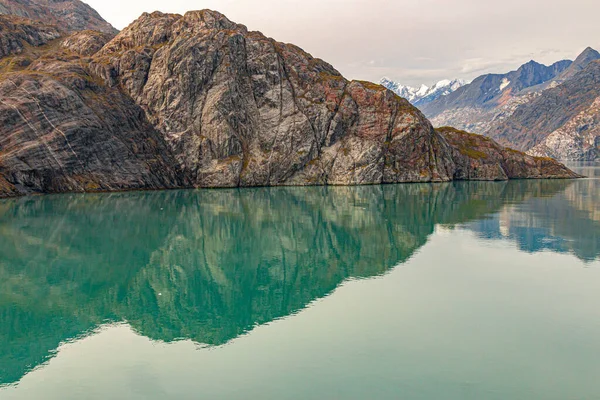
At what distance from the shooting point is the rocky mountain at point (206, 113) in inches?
5738

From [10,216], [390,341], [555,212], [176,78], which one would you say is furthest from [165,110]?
[390,341]

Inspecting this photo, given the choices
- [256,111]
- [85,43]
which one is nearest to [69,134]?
[85,43]

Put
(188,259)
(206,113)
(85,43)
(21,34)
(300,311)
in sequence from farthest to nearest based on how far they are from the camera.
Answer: (85,43) → (21,34) → (206,113) → (188,259) → (300,311)

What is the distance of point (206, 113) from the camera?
170125 millimetres

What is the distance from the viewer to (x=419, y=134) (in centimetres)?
18525

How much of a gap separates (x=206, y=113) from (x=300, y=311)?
14458 cm

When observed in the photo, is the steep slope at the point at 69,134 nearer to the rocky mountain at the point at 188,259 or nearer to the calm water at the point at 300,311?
the rocky mountain at the point at 188,259

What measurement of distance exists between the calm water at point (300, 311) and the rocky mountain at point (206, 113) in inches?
3026

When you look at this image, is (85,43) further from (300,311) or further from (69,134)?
(300,311)

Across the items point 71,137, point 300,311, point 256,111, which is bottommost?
point 300,311

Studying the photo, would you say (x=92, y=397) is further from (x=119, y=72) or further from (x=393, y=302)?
(x=119, y=72)

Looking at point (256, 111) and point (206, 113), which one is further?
point (256, 111)

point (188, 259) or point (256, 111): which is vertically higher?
point (256, 111)

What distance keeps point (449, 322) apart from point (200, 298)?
67.6 ft
